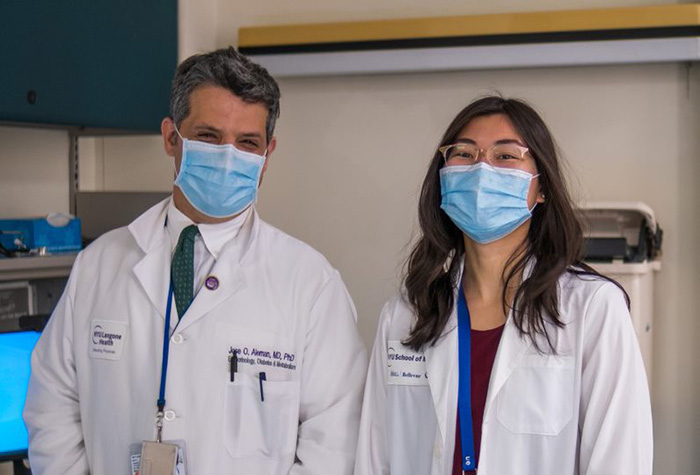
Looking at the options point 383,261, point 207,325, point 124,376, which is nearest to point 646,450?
point 207,325

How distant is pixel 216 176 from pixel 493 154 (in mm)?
562

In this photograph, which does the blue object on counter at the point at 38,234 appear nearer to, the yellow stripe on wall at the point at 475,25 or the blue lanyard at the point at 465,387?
the yellow stripe on wall at the point at 475,25

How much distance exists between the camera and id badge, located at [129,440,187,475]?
165 centimetres

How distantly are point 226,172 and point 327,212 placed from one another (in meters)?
1.59

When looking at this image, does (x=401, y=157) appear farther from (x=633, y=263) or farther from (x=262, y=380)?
(x=262, y=380)

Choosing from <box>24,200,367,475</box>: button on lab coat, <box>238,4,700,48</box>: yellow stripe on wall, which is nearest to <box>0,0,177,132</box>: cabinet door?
<box>238,4,700,48</box>: yellow stripe on wall

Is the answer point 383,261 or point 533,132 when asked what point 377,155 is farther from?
point 533,132

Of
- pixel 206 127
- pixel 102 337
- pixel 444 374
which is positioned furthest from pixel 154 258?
pixel 444 374

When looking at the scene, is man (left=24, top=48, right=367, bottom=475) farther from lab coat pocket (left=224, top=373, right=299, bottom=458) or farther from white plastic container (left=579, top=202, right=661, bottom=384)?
white plastic container (left=579, top=202, right=661, bottom=384)

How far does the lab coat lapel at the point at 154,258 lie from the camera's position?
178 centimetres

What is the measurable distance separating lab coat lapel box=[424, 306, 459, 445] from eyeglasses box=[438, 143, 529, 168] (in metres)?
0.31

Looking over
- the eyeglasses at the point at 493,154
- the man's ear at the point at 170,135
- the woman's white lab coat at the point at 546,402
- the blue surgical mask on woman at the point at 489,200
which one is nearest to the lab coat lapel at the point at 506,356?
the woman's white lab coat at the point at 546,402

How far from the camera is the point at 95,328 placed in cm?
179

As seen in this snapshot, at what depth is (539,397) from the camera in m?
1.60
